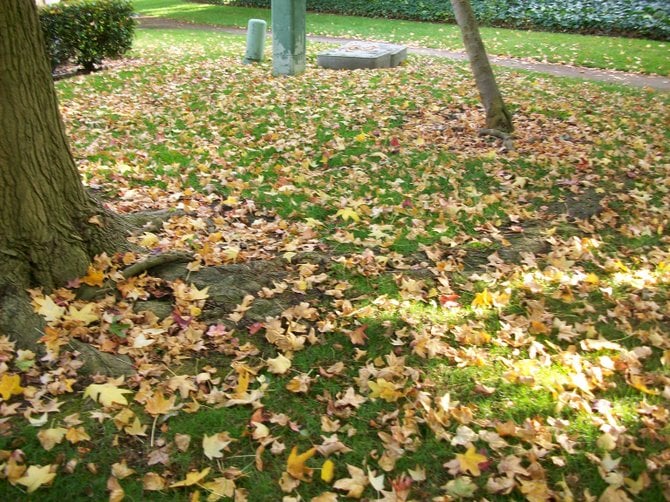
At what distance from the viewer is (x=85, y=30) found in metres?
11.8

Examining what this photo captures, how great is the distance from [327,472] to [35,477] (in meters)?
1.31

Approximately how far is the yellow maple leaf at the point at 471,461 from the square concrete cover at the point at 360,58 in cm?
1036

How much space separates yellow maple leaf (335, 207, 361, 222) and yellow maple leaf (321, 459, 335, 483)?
9.21 feet

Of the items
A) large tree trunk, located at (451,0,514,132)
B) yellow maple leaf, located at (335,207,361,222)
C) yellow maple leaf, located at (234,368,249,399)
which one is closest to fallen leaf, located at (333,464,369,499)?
yellow maple leaf, located at (234,368,249,399)

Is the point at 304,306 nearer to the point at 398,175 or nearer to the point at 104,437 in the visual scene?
the point at 104,437

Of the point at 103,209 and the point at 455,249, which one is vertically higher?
the point at 103,209

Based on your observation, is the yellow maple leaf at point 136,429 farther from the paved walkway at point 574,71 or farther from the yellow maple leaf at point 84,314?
the paved walkway at point 574,71

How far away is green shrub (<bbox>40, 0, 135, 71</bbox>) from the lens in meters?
11.5

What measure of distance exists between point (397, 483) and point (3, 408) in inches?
77.1

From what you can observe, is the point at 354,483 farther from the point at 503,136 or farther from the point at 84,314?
the point at 503,136

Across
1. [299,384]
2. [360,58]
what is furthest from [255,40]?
[299,384]

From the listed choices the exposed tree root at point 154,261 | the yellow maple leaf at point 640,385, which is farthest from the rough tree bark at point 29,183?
the yellow maple leaf at point 640,385

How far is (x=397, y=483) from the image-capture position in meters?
2.73

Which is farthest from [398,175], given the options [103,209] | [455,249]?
[103,209]
